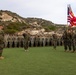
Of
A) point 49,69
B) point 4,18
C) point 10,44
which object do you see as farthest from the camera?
point 4,18

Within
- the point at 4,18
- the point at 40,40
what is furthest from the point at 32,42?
the point at 4,18

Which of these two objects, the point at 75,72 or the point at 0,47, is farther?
the point at 0,47

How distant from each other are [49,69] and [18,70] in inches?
44.5

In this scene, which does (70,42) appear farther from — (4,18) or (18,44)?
(4,18)

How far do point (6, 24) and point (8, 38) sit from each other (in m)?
29.3

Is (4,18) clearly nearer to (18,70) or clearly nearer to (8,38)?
(8,38)

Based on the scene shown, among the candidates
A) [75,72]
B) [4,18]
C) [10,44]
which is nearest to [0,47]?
[75,72]

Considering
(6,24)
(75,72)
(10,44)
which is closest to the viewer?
(75,72)

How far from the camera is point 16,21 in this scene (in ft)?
226

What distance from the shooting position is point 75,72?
11.6 metres

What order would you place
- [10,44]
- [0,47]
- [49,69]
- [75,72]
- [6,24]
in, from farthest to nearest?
[6,24] < [10,44] < [0,47] < [49,69] < [75,72]

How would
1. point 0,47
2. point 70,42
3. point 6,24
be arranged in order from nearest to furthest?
1. point 0,47
2. point 70,42
3. point 6,24

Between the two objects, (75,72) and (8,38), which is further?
(8,38)

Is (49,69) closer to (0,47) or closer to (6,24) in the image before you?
(0,47)
